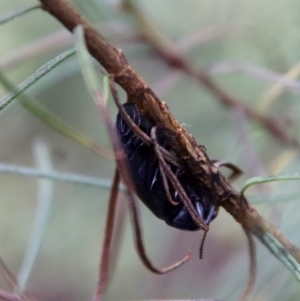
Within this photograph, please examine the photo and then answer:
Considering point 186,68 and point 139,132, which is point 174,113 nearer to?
point 186,68

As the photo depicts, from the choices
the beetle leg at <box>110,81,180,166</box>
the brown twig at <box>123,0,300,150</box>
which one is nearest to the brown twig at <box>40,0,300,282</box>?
the beetle leg at <box>110,81,180,166</box>

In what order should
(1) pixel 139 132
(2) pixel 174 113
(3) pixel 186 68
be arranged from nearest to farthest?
(1) pixel 139 132
(3) pixel 186 68
(2) pixel 174 113

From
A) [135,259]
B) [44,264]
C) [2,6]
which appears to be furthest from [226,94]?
[2,6]

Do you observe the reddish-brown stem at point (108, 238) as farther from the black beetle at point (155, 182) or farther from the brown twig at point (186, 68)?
the brown twig at point (186, 68)

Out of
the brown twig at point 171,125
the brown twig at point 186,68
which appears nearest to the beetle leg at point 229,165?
the brown twig at point 171,125

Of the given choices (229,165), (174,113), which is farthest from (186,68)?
(229,165)

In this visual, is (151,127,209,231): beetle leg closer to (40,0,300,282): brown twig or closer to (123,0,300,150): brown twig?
(40,0,300,282): brown twig

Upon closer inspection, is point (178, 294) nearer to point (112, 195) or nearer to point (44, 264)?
point (44, 264)
